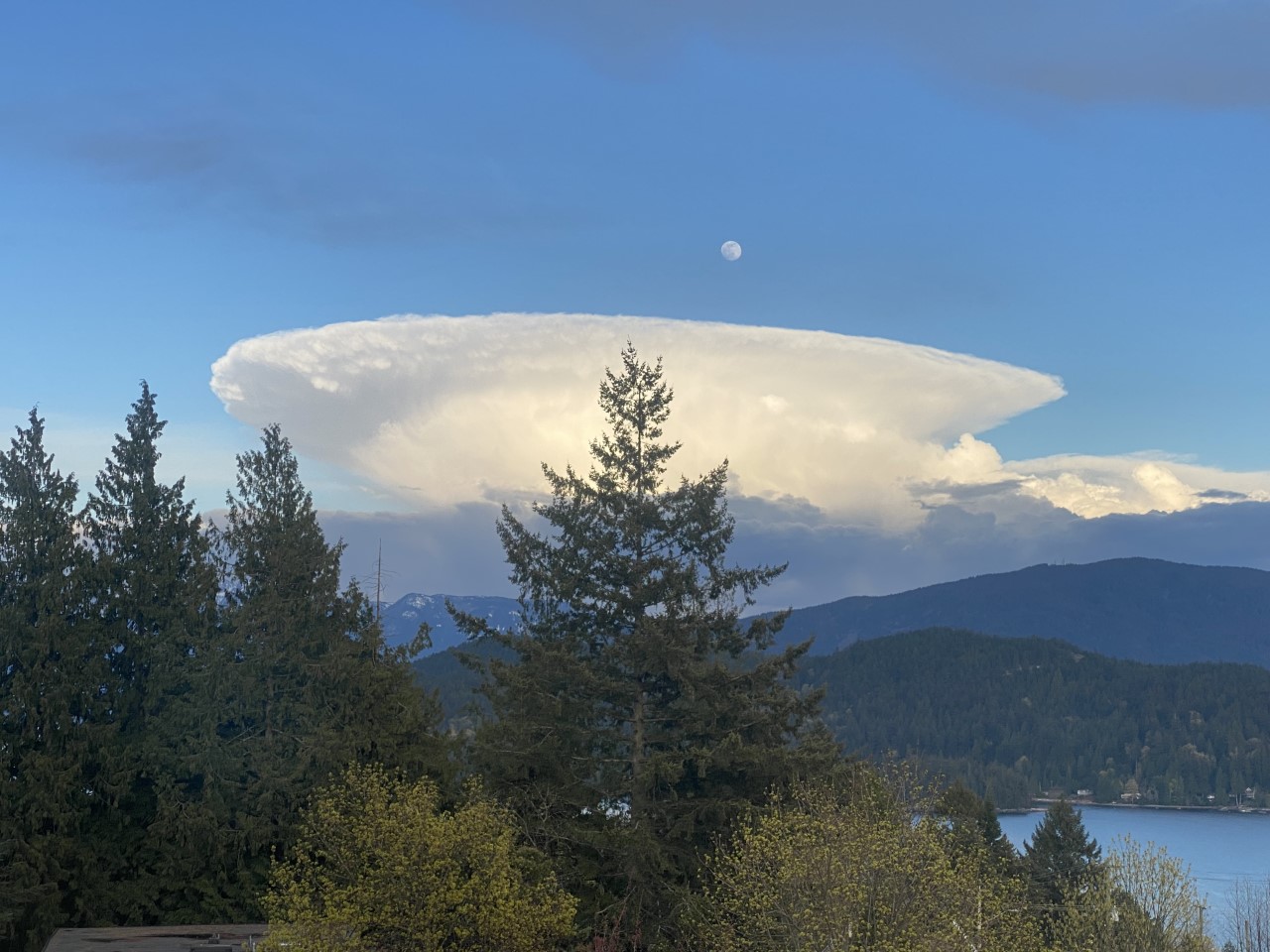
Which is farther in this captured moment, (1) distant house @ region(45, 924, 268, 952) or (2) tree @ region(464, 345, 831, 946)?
(2) tree @ region(464, 345, 831, 946)

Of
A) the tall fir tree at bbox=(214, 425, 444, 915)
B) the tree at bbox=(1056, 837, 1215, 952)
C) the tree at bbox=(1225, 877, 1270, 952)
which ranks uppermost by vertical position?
the tall fir tree at bbox=(214, 425, 444, 915)

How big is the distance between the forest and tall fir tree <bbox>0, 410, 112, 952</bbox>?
10 cm

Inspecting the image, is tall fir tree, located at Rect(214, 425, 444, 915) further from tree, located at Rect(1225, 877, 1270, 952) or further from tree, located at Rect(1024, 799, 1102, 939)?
tree, located at Rect(1024, 799, 1102, 939)

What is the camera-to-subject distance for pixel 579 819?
42781mm

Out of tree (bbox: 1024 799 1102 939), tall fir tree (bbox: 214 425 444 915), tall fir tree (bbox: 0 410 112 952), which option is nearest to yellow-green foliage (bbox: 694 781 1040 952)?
tall fir tree (bbox: 214 425 444 915)

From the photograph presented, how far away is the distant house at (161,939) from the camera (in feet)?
117

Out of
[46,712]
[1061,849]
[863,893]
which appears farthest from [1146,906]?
[1061,849]

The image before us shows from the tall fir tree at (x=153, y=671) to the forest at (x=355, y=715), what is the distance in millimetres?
103

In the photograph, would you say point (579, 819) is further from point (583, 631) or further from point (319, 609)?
point (319, 609)

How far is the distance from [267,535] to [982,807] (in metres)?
59.3

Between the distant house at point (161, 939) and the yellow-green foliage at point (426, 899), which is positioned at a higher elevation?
the yellow-green foliage at point (426, 899)

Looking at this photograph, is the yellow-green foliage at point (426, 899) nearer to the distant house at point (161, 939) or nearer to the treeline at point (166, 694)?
the distant house at point (161, 939)

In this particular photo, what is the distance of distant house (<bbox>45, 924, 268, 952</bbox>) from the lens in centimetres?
3553

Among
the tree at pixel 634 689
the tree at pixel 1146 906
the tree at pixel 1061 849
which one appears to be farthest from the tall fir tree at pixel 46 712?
the tree at pixel 1061 849
